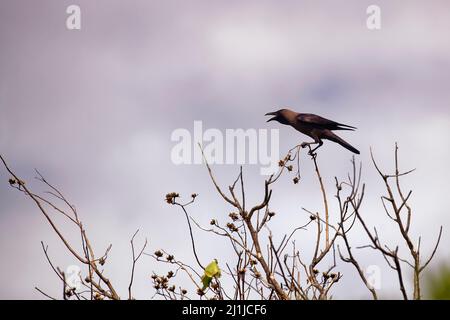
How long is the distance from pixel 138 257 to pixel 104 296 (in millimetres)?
268

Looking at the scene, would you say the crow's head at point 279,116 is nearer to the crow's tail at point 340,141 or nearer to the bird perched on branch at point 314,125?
the bird perched on branch at point 314,125

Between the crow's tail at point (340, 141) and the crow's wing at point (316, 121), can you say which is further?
the crow's wing at point (316, 121)

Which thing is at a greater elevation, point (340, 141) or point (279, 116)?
point (279, 116)

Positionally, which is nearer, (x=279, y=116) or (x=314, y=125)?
(x=279, y=116)

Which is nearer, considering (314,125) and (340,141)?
(340,141)

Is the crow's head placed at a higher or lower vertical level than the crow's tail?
higher

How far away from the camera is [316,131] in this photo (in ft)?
15.8

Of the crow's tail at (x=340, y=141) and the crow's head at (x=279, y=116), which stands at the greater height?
the crow's head at (x=279, y=116)

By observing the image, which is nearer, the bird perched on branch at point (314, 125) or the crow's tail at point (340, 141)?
the crow's tail at point (340, 141)

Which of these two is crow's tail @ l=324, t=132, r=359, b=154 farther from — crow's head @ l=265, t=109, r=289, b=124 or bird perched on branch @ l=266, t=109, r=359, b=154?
crow's head @ l=265, t=109, r=289, b=124

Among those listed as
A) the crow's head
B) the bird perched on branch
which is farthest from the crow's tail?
the crow's head

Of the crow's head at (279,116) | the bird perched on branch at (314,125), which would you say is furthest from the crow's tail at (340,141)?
the crow's head at (279,116)
